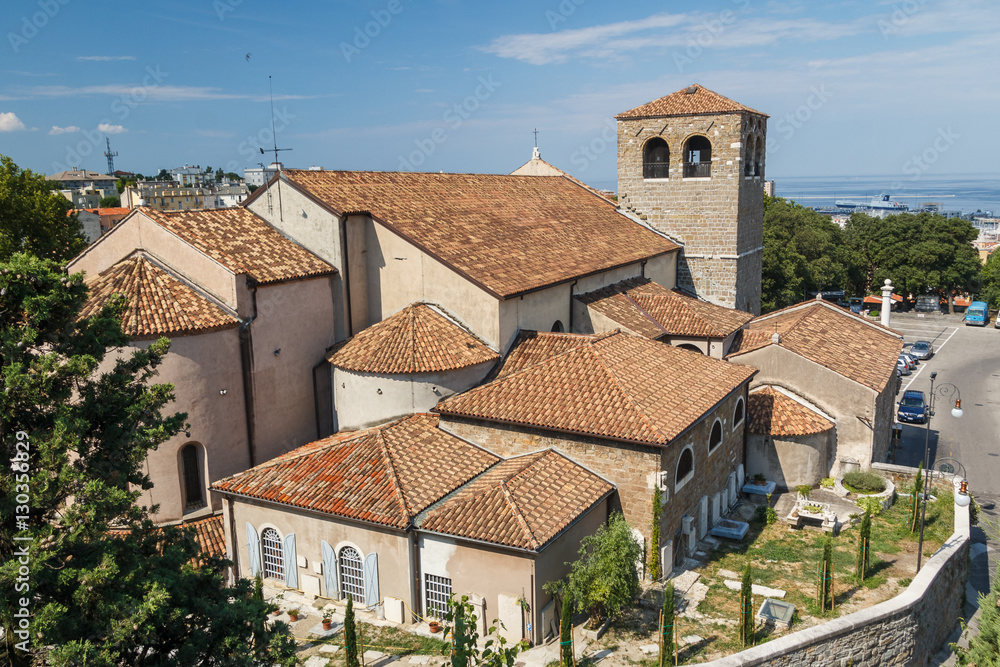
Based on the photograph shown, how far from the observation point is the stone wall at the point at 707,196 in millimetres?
36375

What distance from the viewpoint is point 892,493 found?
989 inches

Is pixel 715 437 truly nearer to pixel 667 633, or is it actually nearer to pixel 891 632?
pixel 891 632

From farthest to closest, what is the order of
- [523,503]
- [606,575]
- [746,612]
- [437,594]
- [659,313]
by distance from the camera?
[659,313] < [437,594] < [523,503] < [606,575] < [746,612]

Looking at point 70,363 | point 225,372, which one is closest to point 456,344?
point 225,372

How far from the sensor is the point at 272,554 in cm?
1973

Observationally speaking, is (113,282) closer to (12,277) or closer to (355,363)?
(355,363)

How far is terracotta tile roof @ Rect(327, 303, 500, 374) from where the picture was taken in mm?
22203

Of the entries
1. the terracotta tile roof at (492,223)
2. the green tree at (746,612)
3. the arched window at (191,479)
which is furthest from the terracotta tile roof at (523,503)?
the arched window at (191,479)

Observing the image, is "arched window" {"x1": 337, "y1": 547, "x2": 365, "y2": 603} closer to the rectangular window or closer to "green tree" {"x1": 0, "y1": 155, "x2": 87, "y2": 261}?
the rectangular window

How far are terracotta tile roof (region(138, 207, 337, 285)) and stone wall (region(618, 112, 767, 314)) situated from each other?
66.1 feet

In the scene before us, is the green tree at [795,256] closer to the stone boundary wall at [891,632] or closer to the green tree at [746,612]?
the stone boundary wall at [891,632]

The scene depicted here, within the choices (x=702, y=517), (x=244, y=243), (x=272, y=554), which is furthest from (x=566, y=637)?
(x=244, y=243)

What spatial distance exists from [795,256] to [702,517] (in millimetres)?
48758

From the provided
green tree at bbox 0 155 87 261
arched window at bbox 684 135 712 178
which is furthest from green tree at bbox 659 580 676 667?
green tree at bbox 0 155 87 261
